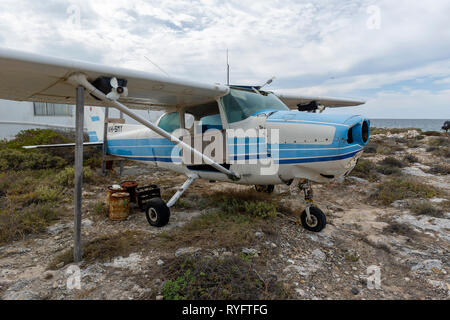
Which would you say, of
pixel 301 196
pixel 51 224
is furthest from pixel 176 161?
pixel 301 196

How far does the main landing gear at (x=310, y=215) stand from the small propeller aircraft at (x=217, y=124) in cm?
2

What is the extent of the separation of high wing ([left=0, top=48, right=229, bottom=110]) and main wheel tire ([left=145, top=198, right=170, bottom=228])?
6.30 feet

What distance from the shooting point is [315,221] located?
159 inches

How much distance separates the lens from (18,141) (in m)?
10.4

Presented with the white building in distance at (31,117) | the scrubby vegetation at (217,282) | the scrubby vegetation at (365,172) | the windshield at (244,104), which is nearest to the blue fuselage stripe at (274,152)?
the windshield at (244,104)

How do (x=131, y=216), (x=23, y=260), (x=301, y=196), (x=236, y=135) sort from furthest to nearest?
(x=301, y=196) → (x=131, y=216) → (x=236, y=135) → (x=23, y=260)

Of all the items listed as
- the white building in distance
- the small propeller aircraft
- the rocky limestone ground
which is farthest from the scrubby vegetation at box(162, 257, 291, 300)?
the white building in distance

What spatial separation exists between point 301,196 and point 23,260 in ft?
17.9

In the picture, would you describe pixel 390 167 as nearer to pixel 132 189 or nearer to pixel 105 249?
pixel 132 189

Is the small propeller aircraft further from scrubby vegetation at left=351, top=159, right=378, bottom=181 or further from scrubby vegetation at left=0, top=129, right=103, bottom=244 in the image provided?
scrubby vegetation at left=351, top=159, right=378, bottom=181

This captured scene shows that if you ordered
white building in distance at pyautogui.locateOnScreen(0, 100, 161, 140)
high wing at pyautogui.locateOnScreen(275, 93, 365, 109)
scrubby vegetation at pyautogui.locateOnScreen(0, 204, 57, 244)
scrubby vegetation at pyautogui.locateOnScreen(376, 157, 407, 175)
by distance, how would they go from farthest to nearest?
white building in distance at pyautogui.locateOnScreen(0, 100, 161, 140) → scrubby vegetation at pyautogui.locateOnScreen(376, 157, 407, 175) → high wing at pyautogui.locateOnScreen(275, 93, 365, 109) → scrubby vegetation at pyautogui.locateOnScreen(0, 204, 57, 244)

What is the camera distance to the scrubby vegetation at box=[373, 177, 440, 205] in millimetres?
5652

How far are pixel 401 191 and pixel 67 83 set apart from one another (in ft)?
23.5
